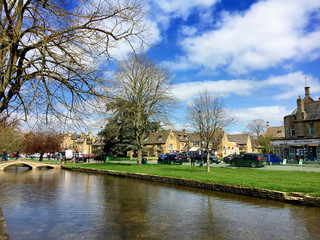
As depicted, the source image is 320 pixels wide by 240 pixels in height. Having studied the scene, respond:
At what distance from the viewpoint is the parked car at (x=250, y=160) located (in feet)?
90.3

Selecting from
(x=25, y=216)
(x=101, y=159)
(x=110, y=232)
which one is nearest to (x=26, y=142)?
(x=101, y=159)

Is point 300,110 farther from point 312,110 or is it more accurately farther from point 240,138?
point 240,138

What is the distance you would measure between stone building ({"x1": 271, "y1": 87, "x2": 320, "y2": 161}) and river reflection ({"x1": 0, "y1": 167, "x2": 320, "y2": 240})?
94.3 feet

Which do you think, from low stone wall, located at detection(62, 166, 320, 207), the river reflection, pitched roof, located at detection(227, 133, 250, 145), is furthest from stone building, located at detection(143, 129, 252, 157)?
the river reflection

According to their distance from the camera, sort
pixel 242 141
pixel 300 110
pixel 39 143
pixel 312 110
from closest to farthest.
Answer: pixel 312 110 → pixel 300 110 → pixel 39 143 → pixel 242 141

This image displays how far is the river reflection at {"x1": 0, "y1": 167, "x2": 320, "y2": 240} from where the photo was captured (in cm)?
756

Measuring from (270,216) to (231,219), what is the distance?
1663 millimetres

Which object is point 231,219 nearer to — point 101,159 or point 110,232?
point 110,232

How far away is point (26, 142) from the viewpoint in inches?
1790

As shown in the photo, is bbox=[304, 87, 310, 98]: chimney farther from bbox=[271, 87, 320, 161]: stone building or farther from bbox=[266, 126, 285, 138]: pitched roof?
bbox=[266, 126, 285, 138]: pitched roof

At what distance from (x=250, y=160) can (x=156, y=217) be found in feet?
70.3

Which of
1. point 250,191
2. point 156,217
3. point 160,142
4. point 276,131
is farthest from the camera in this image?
point 276,131

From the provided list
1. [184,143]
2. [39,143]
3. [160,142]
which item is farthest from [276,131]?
[39,143]

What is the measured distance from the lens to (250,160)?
2812 cm
